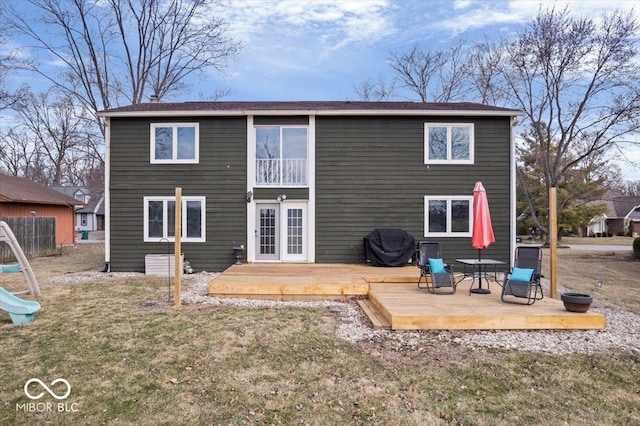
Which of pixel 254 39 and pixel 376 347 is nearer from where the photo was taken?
pixel 376 347

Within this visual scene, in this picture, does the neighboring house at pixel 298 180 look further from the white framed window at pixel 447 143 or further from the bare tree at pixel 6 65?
the bare tree at pixel 6 65

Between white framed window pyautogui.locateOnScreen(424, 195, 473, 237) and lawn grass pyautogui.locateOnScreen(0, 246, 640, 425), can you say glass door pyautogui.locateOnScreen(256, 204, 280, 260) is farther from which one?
lawn grass pyautogui.locateOnScreen(0, 246, 640, 425)

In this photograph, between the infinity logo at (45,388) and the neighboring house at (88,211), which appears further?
the neighboring house at (88,211)

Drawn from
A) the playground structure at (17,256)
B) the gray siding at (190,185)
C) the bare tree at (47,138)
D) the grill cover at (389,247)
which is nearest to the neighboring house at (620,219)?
the grill cover at (389,247)

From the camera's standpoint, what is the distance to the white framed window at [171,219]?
11.5 metres

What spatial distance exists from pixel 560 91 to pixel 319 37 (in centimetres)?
1344

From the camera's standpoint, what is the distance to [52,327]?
19.3ft

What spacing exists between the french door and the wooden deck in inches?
23.6

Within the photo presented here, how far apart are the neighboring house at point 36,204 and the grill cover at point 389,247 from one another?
17123 mm

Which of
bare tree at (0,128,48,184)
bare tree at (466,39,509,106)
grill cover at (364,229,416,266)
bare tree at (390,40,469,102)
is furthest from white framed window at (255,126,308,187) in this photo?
bare tree at (0,128,48,184)

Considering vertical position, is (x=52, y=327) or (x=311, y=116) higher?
(x=311, y=116)

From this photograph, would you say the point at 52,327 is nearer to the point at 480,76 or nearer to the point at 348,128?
the point at 348,128

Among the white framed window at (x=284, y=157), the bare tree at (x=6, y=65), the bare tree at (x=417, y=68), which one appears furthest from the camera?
the bare tree at (x=417, y=68)

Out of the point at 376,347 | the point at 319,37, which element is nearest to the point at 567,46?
the point at 319,37
